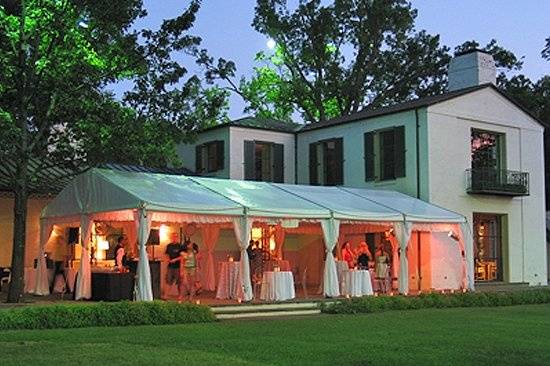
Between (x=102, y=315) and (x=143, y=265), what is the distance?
2199 mm

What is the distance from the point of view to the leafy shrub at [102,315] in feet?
42.0

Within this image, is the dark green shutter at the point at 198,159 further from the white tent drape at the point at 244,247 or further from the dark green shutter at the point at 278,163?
the white tent drape at the point at 244,247

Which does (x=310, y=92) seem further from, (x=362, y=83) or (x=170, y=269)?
(x=170, y=269)

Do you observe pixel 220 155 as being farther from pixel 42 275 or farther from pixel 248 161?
pixel 42 275

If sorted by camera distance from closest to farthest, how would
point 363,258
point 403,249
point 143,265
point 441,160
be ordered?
point 143,265 < point 403,249 < point 363,258 < point 441,160

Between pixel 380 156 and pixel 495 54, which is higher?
pixel 495 54

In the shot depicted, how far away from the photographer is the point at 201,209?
1656cm

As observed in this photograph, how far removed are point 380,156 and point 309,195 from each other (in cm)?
512

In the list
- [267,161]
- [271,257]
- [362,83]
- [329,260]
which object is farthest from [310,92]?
[329,260]

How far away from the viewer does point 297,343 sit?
10.9 m

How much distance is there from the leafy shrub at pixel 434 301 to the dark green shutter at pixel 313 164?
7.93m

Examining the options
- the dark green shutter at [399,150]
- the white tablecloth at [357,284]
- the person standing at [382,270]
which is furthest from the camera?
the dark green shutter at [399,150]

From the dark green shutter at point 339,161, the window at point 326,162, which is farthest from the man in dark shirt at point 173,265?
the window at point 326,162

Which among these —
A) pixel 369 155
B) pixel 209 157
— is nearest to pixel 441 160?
pixel 369 155
